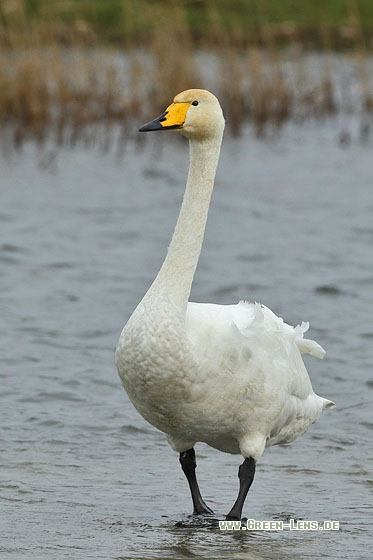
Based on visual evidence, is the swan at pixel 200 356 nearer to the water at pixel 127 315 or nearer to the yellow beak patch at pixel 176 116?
the yellow beak patch at pixel 176 116

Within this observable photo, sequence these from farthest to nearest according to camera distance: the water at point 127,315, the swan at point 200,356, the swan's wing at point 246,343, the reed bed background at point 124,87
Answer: the reed bed background at point 124,87, the water at point 127,315, the swan's wing at point 246,343, the swan at point 200,356

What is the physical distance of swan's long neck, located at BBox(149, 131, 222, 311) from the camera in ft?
17.4

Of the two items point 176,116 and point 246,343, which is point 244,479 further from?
point 176,116

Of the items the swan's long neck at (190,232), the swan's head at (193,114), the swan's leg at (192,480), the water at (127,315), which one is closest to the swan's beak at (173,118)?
the swan's head at (193,114)

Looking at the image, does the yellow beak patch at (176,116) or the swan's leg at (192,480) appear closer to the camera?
the yellow beak patch at (176,116)

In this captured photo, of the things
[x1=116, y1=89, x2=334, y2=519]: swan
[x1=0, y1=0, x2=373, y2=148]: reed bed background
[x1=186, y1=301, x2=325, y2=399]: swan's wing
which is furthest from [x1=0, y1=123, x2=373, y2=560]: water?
[x1=186, y1=301, x2=325, y2=399]: swan's wing

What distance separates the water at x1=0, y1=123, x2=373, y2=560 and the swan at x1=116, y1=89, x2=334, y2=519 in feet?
1.52

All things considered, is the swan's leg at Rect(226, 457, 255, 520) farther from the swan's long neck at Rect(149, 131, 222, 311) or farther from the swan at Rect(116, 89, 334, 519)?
the swan's long neck at Rect(149, 131, 222, 311)

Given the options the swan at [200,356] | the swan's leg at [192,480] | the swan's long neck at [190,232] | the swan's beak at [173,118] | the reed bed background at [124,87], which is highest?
the reed bed background at [124,87]

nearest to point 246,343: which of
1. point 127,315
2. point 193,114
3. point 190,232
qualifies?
point 190,232

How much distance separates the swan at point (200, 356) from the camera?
5129mm

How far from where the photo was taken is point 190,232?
5.49m

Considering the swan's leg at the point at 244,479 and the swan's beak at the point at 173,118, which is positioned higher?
the swan's beak at the point at 173,118

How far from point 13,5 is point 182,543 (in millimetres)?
15051
